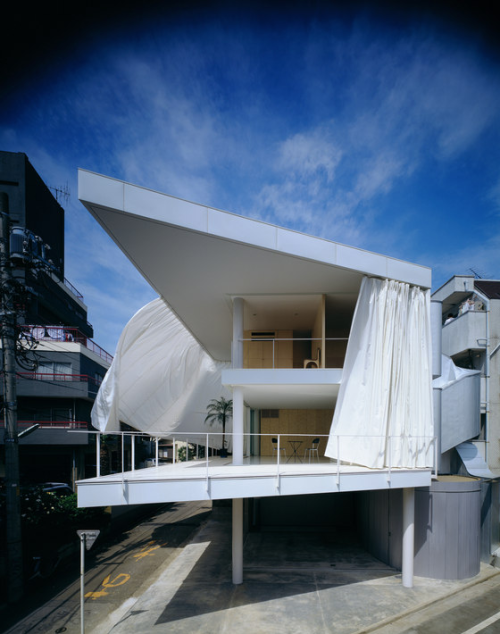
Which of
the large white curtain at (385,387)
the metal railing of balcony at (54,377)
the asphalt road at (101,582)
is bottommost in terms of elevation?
the asphalt road at (101,582)

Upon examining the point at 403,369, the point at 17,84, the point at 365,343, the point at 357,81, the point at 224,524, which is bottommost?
the point at 224,524

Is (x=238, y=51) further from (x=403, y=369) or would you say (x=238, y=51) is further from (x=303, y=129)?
(x=403, y=369)

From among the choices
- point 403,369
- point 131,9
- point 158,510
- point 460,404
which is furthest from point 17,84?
point 158,510

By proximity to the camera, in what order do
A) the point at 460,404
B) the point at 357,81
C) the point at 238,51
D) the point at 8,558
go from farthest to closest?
the point at 460,404, the point at 357,81, the point at 238,51, the point at 8,558

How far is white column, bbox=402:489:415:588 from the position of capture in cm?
895

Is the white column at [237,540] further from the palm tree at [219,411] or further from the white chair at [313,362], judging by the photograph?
the palm tree at [219,411]

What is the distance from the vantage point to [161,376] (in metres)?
18.1

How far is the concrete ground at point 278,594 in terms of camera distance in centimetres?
735

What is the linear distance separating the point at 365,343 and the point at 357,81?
811 cm

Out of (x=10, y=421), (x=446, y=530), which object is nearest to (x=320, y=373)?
(x=446, y=530)

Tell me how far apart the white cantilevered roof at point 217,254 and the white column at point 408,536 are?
16.2 ft

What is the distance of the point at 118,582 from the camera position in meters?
10.0

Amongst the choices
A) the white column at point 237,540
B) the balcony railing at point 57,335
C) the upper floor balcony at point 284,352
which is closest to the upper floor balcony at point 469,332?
the upper floor balcony at point 284,352

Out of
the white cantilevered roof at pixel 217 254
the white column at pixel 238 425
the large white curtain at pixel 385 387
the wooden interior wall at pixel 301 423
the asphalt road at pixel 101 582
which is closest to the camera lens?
the white cantilevered roof at pixel 217 254
